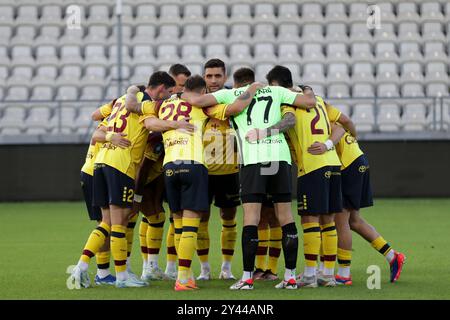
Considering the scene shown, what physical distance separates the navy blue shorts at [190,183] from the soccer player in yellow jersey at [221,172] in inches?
22.4

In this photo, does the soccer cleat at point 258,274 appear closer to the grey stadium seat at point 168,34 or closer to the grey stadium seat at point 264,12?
the grey stadium seat at point 168,34

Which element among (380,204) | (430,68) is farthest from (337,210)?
(430,68)

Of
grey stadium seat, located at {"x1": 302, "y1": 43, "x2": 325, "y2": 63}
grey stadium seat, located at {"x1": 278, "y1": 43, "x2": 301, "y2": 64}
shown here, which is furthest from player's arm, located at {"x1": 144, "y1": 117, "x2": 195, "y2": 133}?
grey stadium seat, located at {"x1": 302, "y1": 43, "x2": 325, "y2": 63}

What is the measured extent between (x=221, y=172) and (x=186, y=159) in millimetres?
1012

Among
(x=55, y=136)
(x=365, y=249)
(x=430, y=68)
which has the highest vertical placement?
(x=430, y=68)

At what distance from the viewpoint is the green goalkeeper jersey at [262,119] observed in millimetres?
9961

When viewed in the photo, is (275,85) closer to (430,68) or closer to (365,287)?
(365,287)

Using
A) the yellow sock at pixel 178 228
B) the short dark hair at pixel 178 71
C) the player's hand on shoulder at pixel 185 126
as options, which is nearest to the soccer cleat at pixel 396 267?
the yellow sock at pixel 178 228

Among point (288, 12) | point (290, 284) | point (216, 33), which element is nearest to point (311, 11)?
point (288, 12)

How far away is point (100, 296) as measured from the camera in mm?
9531

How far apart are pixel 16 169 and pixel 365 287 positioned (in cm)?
1280

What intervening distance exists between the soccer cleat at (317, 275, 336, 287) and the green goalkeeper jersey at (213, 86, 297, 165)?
1.24 meters

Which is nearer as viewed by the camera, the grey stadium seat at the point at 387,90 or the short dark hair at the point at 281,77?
the short dark hair at the point at 281,77

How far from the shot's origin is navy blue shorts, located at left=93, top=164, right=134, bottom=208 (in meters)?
10.3
